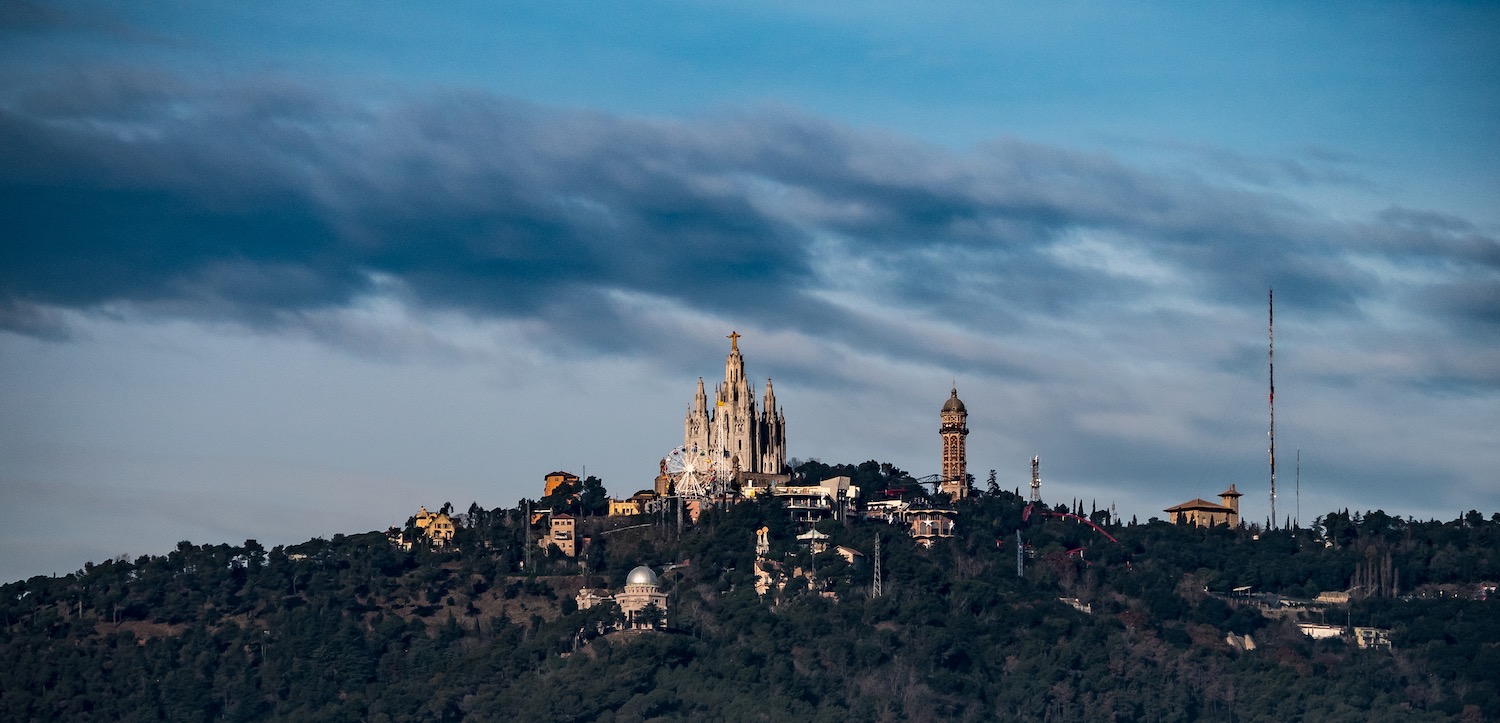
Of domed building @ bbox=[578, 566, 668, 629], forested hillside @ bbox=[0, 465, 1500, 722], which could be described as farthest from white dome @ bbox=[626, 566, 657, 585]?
forested hillside @ bbox=[0, 465, 1500, 722]

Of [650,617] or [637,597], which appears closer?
[650,617]

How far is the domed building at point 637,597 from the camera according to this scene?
7470 inches

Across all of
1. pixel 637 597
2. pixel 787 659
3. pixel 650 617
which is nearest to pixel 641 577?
pixel 637 597

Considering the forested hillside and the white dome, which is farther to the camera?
the white dome

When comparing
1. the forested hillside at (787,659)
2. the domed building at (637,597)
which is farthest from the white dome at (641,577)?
the forested hillside at (787,659)

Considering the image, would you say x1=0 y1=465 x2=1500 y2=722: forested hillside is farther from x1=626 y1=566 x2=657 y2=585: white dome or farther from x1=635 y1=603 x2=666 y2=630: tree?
x1=626 y1=566 x2=657 y2=585: white dome

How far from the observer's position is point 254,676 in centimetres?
19100

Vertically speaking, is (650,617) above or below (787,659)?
above

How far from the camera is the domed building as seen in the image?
189750 millimetres

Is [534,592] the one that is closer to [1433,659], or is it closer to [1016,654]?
[1016,654]

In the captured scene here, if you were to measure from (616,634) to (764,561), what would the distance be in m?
13.7

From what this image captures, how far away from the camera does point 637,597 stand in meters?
191

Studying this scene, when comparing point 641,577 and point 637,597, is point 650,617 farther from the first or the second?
point 641,577

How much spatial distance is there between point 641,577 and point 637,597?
5.21 feet
